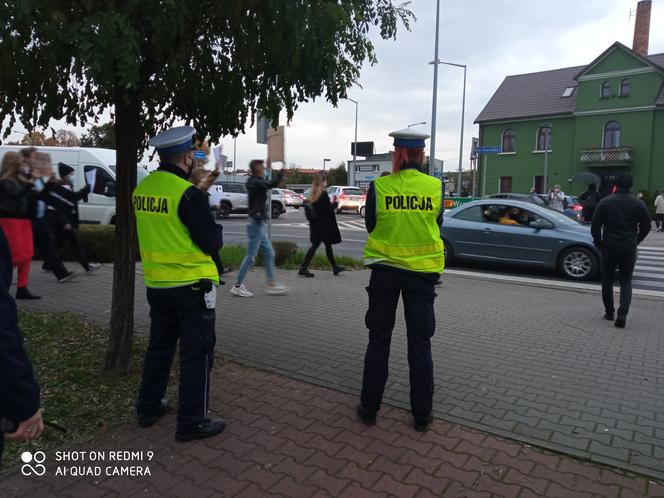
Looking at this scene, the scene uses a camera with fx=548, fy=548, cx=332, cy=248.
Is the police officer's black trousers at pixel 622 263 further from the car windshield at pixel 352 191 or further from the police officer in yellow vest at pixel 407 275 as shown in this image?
the car windshield at pixel 352 191

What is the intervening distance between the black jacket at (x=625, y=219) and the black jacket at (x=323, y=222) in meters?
4.28

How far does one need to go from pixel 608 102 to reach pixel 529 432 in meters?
41.5

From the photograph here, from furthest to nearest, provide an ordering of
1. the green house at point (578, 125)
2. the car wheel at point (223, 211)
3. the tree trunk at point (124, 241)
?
the green house at point (578, 125)
the car wheel at point (223, 211)
the tree trunk at point (124, 241)

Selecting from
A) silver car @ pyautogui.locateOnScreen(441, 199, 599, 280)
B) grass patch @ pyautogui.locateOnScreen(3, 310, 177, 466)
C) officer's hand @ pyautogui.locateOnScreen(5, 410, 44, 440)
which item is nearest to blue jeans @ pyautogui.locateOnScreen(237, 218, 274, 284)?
grass patch @ pyautogui.locateOnScreen(3, 310, 177, 466)

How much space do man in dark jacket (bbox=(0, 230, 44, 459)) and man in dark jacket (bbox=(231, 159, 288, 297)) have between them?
550 cm

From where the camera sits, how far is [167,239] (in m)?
3.33

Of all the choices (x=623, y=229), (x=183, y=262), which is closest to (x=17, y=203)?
(x=183, y=262)

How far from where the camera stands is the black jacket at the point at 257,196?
7320mm

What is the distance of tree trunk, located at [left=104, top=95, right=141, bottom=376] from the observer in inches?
164

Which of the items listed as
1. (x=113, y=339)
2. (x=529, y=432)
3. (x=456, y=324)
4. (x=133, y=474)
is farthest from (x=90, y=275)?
(x=529, y=432)

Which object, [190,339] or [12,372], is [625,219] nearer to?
[190,339]

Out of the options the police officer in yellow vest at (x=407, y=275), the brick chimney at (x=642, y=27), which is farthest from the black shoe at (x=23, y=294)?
the brick chimney at (x=642, y=27)

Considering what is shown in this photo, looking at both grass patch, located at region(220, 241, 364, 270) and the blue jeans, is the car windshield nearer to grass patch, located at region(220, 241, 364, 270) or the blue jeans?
grass patch, located at region(220, 241, 364, 270)

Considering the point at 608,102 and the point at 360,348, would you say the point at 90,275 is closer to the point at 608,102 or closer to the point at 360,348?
the point at 360,348
